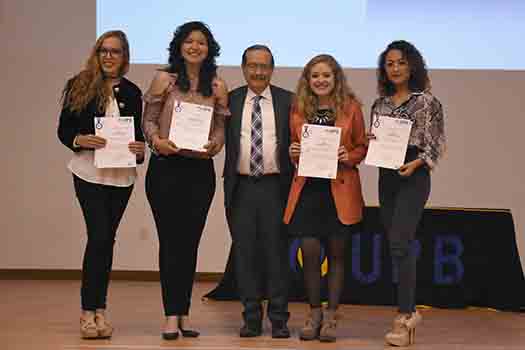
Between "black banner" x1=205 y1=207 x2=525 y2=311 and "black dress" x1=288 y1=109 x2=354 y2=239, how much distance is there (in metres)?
1.15

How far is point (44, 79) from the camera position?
6520 mm

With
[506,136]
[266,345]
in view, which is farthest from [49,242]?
[506,136]

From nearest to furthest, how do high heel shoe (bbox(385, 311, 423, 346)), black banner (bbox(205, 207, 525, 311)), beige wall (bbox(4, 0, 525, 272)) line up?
high heel shoe (bbox(385, 311, 423, 346))
black banner (bbox(205, 207, 525, 311))
beige wall (bbox(4, 0, 525, 272))

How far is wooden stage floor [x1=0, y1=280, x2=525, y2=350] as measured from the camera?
12.8ft

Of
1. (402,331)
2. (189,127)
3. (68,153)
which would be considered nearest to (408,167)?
(402,331)

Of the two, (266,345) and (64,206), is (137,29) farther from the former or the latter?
(266,345)

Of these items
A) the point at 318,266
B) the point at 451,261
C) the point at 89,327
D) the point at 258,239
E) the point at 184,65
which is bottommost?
the point at 89,327

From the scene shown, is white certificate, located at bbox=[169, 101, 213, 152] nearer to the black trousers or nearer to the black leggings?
the black trousers

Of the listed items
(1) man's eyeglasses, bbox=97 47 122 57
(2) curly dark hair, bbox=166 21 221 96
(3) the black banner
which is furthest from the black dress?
(3) the black banner

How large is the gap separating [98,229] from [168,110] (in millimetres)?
666

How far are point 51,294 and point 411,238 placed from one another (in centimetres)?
287

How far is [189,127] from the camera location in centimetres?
388

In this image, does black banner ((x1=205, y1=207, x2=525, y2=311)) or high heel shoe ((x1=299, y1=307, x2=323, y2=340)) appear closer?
high heel shoe ((x1=299, y1=307, x2=323, y2=340))

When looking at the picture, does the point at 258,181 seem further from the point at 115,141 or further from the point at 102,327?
the point at 102,327
